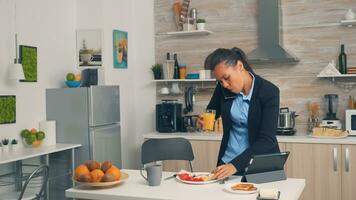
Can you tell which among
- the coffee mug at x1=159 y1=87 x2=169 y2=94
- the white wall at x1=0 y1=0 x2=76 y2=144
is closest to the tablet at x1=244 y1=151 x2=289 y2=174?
the white wall at x1=0 y1=0 x2=76 y2=144

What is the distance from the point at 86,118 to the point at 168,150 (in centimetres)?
127

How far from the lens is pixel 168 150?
3068 mm

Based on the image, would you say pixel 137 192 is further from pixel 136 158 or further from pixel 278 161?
pixel 136 158

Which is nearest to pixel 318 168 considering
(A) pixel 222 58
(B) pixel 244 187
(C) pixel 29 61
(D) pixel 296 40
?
(D) pixel 296 40

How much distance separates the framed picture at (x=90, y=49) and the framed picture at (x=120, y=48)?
19cm

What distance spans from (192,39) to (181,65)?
0.32 metres

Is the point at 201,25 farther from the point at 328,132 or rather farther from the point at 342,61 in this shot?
the point at 328,132

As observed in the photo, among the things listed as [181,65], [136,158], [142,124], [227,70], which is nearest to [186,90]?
[181,65]

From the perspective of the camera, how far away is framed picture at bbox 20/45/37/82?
3943 millimetres

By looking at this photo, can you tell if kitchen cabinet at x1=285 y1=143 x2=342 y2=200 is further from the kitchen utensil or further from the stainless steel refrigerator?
the stainless steel refrigerator

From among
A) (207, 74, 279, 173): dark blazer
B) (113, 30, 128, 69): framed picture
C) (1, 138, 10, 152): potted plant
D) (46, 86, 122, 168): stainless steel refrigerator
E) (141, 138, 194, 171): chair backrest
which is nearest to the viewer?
(207, 74, 279, 173): dark blazer

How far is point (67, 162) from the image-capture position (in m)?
4.06

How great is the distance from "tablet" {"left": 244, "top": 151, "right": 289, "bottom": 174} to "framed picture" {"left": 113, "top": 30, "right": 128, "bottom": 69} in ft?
8.92

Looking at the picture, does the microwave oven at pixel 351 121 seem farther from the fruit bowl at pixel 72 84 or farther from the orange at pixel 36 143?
the orange at pixel 36 143
